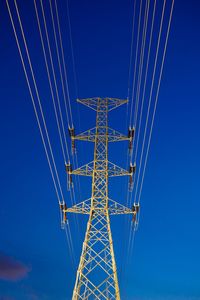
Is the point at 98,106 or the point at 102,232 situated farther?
the point at 98,106

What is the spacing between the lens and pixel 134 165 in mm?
20328

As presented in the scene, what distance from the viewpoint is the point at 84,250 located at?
1691 cm

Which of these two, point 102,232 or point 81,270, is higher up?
point 102,232

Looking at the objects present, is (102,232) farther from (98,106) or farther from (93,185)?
Result: (98,106)

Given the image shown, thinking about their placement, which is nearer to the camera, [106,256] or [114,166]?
[106,256]

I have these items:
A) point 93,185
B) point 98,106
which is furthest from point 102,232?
point 98,106

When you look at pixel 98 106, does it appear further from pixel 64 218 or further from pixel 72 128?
pixel 64 218

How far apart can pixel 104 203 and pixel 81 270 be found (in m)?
4.09

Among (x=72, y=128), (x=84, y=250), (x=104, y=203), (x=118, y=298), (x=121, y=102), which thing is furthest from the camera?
(x=121, y=102)

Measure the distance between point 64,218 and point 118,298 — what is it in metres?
6.14

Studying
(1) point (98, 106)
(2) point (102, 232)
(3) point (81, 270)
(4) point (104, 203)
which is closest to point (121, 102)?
(1) point (98, 106)

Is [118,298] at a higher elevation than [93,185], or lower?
lower

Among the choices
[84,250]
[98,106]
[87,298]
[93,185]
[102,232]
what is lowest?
[87,298]

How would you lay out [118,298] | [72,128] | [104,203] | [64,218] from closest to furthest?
[118,298] → [104,203] → [64,218] → [72,128]
